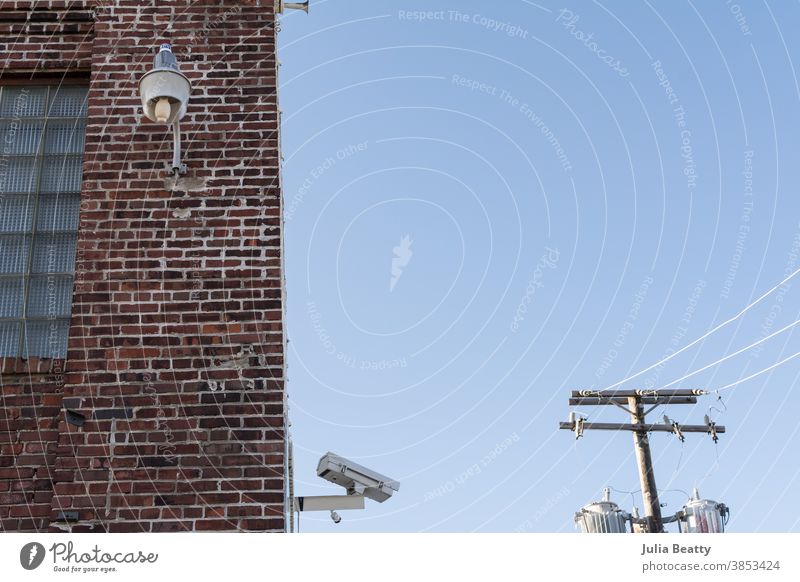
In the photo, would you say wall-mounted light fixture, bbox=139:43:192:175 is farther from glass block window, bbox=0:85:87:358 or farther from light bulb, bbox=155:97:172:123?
glass block window, bbox=0:85:87:358

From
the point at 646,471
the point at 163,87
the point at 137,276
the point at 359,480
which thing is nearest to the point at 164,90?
the point at 163,87

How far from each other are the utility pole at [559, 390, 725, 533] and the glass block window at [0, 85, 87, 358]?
37.8 ft

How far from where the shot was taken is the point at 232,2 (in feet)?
24.3

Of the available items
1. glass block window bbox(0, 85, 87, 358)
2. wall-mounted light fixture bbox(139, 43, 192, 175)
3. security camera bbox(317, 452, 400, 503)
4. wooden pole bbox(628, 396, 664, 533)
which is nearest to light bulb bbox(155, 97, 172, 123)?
wall-mounted light fixture bbox(139, 43, 192, 175)

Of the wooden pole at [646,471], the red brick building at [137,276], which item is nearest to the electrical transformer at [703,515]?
the wooden pole at [646,471]

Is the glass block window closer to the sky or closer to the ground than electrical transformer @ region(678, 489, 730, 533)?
closer to the sky

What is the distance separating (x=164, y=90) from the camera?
6.17m

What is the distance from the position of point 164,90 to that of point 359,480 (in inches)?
117

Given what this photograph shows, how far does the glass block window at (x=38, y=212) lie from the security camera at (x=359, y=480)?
1.99m

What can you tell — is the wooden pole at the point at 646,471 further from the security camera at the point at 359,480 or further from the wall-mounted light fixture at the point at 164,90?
the wall-mounted light fixture at the point at 164,90

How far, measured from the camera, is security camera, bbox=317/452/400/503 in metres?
6.73
